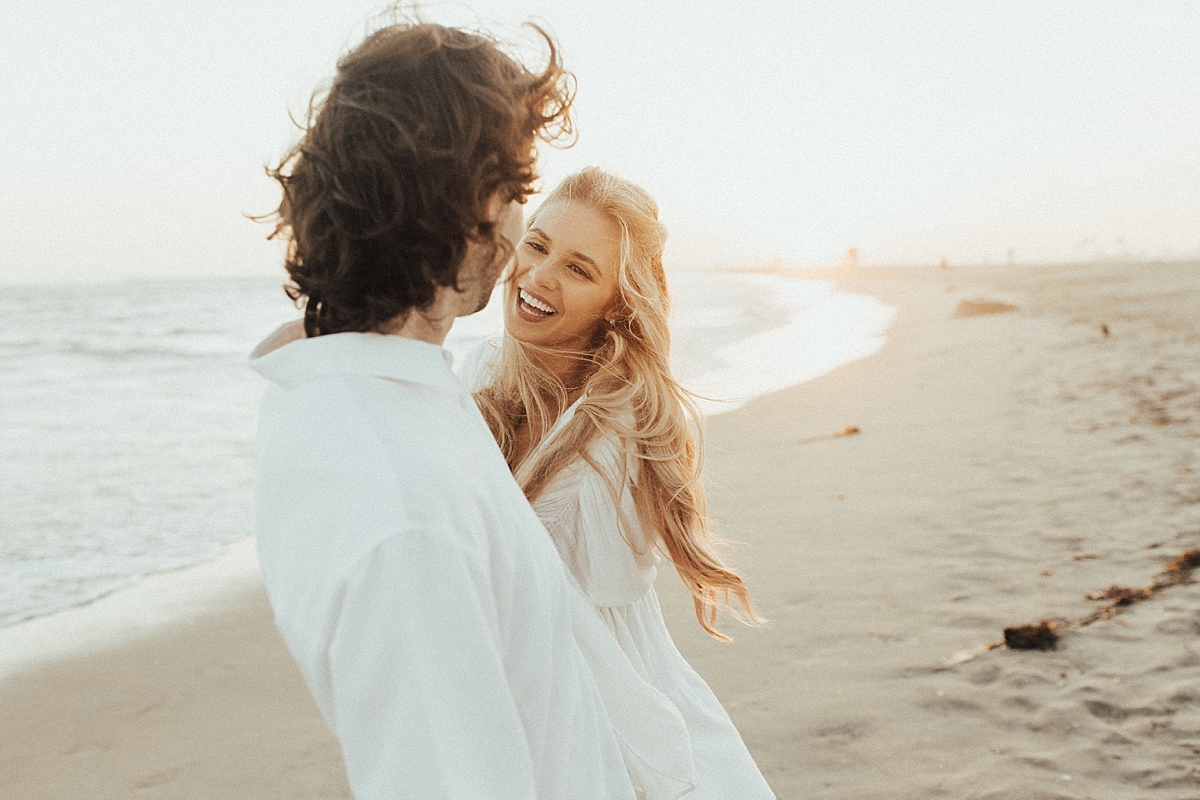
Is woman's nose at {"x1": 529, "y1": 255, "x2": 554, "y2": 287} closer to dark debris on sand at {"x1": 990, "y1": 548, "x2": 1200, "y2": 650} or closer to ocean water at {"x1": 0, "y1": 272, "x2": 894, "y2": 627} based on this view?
ocean water at {"x1": 0, "y1": 272, "x2": 894, "y2": 627}

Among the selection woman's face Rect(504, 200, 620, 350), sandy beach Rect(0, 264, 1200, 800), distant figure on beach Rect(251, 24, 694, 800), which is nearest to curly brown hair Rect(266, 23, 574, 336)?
distant figure on beach Rect(251, 24, 694, 800)

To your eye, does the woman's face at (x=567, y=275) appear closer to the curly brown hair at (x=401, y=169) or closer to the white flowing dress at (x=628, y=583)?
the white flowing dress at (x=628, y=583)

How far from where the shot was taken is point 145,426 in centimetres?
1110

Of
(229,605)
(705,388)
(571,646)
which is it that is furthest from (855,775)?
(705,388)

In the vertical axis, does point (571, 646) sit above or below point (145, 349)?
above

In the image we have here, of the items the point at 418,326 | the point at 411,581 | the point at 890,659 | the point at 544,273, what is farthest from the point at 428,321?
the point at 890,659

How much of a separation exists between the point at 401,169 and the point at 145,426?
11.4 m

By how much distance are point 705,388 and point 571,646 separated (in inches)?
467

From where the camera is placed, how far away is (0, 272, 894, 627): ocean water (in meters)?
6.11

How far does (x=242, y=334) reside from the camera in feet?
90.5

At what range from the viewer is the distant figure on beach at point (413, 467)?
929mm

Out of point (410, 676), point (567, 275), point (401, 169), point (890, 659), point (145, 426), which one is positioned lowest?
point (145, 426)

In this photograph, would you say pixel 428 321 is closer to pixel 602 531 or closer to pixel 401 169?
pixel 401 169

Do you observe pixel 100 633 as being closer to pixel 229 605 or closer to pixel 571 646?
pixel 229 605
